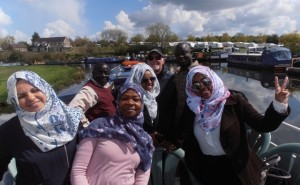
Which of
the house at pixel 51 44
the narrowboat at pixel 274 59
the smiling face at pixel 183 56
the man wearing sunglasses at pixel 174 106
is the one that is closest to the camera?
the man wearing sunglasses at pixel 174 106

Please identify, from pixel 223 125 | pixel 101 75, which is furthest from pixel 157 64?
pixel 223 125

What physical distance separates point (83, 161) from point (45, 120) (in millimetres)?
375

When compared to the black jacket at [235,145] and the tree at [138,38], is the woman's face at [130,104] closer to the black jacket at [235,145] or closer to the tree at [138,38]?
the black jacket at [235,145]

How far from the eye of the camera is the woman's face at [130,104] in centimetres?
212

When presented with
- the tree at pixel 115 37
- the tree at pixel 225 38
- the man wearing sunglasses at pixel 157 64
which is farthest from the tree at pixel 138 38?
the man wearing sunglasses at pixel 157 64

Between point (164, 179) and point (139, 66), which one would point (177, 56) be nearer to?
point (139, 66)

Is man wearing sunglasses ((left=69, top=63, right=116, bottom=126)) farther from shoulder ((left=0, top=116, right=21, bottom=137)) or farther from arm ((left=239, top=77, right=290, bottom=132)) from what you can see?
arm ((left=239, top=77, right=290, bottom=132))

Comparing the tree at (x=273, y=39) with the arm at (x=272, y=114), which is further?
the tree at (x=273, y=39)

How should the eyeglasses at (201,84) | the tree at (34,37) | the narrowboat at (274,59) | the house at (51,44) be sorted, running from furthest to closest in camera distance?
the tree at (34,37), the house at (51,44), the narrowboat at (274,59), the eyeglasses at (201,84)

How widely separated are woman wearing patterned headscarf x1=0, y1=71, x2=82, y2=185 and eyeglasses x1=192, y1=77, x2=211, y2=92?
96cm

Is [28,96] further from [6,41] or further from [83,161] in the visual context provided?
[6,41]

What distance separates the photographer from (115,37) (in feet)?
325

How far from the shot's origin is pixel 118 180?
2064mm

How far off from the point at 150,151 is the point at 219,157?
545 millimetres
